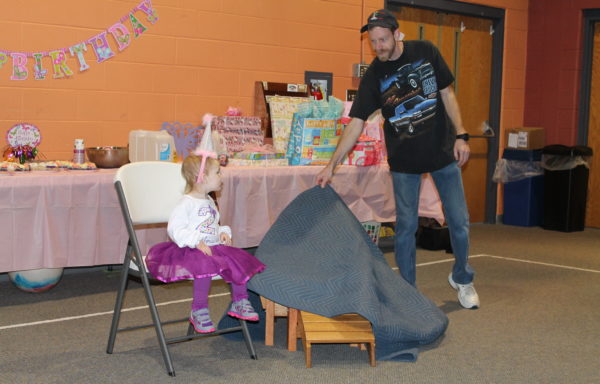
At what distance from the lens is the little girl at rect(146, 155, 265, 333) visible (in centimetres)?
259

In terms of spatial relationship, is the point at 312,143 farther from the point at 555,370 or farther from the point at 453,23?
the point at 453,23

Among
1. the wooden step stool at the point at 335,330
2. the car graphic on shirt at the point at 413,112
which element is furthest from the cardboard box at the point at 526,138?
the wooden step stool at the point at 335,330

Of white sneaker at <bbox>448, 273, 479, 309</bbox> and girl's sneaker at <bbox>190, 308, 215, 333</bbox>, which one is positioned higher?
girl's sneaker at <bbox>190, 308, 215, 333</bbox>

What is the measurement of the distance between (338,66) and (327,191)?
2.56 meters

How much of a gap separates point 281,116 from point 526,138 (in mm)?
2934

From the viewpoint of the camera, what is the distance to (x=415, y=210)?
3.55m

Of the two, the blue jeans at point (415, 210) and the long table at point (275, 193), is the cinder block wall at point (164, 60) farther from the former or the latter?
the blue jeans at point (415, 210)

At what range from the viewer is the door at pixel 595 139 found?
262 inches

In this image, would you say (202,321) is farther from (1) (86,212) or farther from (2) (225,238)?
(1) (86,212)

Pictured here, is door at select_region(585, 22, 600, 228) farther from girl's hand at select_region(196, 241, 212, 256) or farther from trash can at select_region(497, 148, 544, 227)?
girl's hand at select_region(196, 241, 212, 256)

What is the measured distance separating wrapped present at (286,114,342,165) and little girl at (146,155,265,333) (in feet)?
5.60

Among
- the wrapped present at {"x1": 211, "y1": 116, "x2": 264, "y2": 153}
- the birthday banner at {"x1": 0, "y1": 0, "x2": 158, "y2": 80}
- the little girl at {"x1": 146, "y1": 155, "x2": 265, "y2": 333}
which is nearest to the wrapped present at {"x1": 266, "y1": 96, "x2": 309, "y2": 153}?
the wrapped present at {"x1": 211, "y1": 116, "x2": 264, "y2": 153}

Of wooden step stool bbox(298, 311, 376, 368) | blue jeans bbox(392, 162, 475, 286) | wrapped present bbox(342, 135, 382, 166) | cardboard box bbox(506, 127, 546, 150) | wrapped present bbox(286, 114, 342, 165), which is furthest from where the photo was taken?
cardboard box bbox(506, 127, 546, 150)

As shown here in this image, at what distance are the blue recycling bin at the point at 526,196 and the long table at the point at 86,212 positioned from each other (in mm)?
→ 3015
